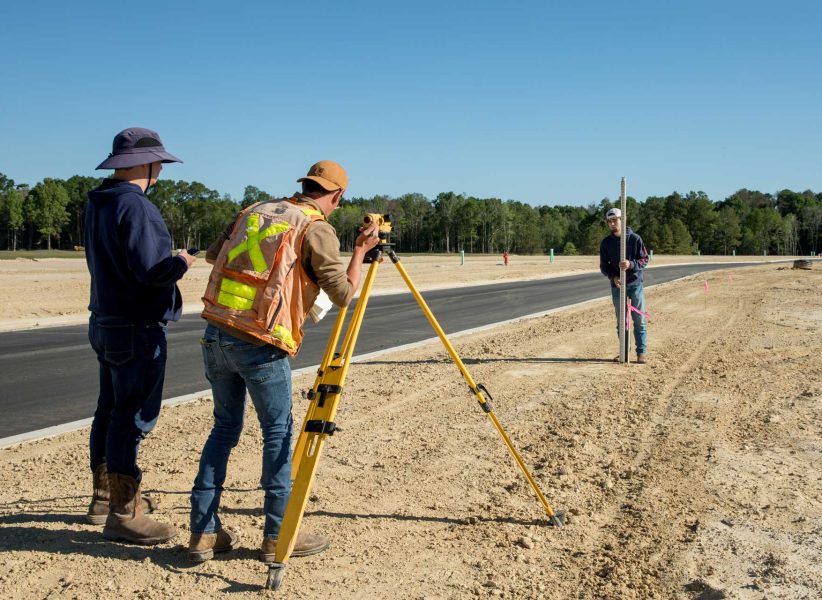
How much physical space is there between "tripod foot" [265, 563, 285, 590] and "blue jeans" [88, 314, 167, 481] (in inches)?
42.6

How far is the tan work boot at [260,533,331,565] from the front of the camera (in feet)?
11.5

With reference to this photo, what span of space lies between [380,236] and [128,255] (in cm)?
131

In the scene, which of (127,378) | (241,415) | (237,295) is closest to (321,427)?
(241,415)

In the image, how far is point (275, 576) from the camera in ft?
10.6

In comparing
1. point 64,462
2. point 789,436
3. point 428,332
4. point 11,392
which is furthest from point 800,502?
point 428,332

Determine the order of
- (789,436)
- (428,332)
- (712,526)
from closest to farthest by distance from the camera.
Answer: (712,526) < (789,436) < (428,332)

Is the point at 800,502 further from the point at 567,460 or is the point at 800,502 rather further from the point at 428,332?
the point at 428,332

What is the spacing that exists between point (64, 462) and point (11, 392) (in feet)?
10.9

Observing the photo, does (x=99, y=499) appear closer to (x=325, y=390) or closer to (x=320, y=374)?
(x=320, y=374)

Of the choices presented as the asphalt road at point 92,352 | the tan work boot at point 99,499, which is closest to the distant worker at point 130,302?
the tan work boot at point 99,499

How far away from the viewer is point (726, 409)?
6.70m

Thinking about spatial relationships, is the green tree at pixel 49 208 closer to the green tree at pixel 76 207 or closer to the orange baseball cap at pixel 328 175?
the green tree at pixel 76 207

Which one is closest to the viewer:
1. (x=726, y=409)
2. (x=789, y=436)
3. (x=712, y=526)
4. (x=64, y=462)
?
(x=712, y=526)

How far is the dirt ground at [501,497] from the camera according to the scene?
11.1ft
